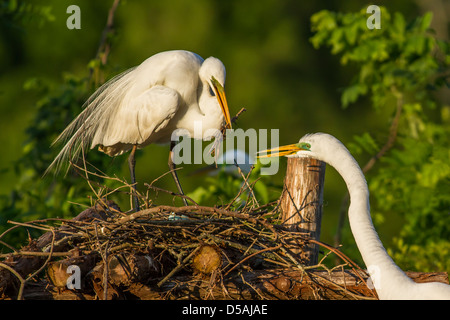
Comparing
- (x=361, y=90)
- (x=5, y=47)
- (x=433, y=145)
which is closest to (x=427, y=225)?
(x=433, y=145)

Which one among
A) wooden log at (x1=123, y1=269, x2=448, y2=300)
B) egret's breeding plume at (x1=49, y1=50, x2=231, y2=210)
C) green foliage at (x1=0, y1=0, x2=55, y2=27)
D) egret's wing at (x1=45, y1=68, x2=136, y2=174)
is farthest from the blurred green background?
wooden log at (x1=123, y1=269, x2=448, y2=300)

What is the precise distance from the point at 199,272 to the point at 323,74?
29.0 ft

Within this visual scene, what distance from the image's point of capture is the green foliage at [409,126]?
204 inches

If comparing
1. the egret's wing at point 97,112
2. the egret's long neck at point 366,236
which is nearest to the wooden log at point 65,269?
the egret's long neck at point 366,236

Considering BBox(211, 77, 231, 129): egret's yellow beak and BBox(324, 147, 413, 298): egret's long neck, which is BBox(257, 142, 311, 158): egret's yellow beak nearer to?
BBox(324, 147, 413, 298): egret's long neck

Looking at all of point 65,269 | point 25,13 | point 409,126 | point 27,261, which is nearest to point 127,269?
point 65,269

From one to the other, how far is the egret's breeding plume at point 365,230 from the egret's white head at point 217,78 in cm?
78

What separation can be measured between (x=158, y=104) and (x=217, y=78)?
0.39 meters

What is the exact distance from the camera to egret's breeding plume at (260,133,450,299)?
2.72 metres

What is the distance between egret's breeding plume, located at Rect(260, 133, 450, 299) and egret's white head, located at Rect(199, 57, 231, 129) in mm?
781

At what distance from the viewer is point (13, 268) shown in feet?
9.16

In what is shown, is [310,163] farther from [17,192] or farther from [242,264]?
[17,192]

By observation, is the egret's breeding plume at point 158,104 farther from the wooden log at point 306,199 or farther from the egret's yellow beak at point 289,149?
the wooden log at point 306,199

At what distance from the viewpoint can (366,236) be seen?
115 inches
